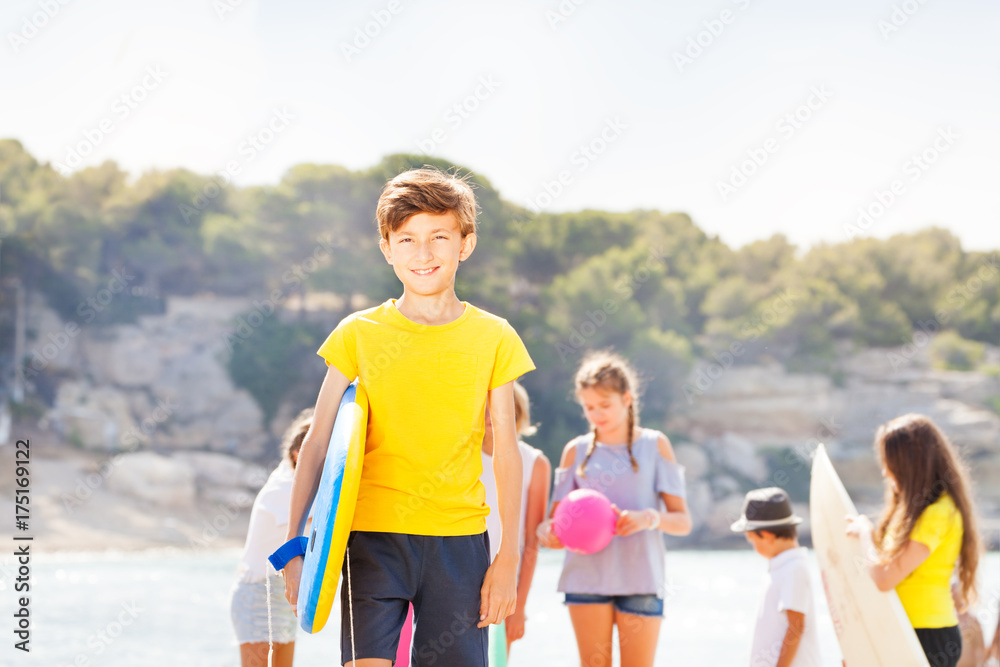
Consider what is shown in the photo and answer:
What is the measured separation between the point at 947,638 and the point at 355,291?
27.6m

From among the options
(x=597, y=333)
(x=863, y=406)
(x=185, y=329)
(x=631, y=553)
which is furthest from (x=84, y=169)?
(x=631, y=553)

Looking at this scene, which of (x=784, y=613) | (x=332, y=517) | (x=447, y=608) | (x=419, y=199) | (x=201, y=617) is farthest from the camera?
(x=201, y=617)

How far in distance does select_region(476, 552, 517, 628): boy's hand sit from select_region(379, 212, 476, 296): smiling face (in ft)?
2.15

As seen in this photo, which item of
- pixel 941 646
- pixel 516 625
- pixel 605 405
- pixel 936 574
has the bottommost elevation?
pixel 941 646

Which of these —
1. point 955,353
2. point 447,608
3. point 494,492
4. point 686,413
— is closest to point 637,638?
point 494,492

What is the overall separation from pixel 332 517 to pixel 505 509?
43 cm

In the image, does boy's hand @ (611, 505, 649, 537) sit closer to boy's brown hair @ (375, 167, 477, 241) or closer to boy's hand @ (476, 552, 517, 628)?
boy's hand @ (476, 552, 517, 628)

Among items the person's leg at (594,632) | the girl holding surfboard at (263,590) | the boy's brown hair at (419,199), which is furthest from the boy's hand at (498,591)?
the girl holding surfboard at (263,590)

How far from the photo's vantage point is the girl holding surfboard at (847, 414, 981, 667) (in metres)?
3.10

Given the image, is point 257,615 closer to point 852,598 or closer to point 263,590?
point 263,590

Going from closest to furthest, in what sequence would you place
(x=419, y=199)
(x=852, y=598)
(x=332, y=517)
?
1. (x=332, y=517)
2. (x=419, y=199)
3. (x=852, y=598)

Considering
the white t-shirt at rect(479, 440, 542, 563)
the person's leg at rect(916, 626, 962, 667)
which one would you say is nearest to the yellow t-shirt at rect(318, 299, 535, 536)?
the white t-shirt at rect(479, 440, 542, 563)

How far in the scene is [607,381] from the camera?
363 centimetres

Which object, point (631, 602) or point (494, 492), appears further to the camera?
point (631, 602)
